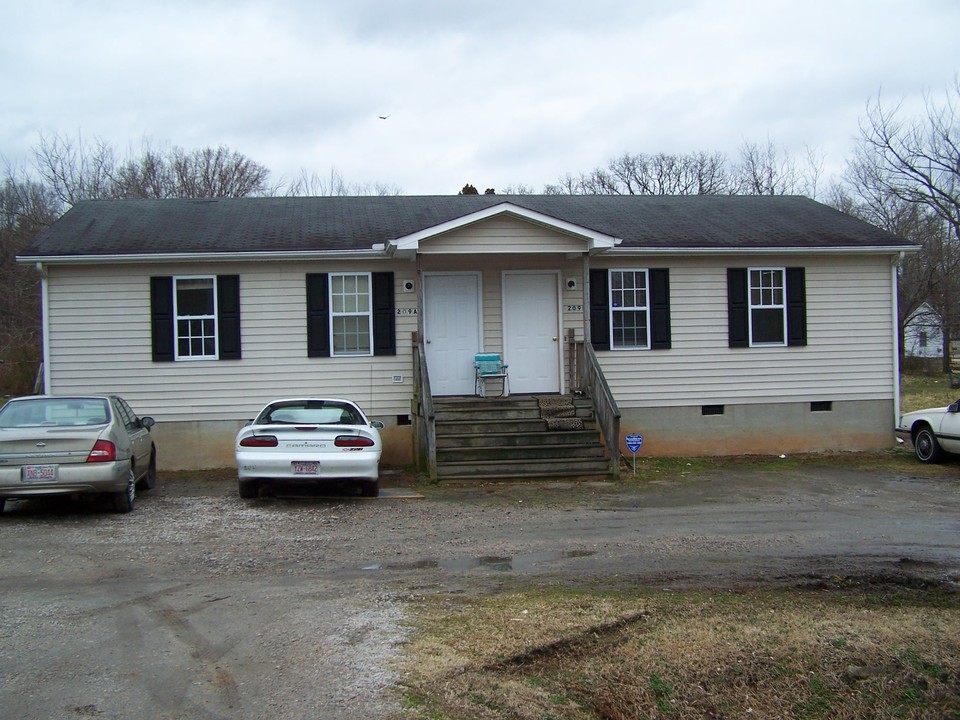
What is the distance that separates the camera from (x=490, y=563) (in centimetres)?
804

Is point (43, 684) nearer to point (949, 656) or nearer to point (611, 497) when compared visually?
point (949, 656)

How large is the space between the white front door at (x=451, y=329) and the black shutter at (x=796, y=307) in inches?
231

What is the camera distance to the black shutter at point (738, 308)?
16172 mm

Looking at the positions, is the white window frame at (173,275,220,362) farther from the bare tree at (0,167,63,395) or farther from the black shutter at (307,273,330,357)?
the bare tree at (0,167,63,395)

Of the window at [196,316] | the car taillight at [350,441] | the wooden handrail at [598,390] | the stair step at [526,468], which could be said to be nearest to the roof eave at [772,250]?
the wooden handrail at [598,390]

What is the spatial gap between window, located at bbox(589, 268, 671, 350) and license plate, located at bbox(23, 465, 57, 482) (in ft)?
31.3

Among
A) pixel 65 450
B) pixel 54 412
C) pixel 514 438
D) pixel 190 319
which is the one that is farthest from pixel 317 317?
pixel 65 450

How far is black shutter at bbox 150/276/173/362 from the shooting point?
15.0 meters

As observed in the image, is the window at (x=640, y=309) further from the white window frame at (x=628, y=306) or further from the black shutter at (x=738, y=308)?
the black shutter at (x=738, y=308)

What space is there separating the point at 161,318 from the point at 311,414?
187 inches

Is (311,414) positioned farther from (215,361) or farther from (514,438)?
(215,361)

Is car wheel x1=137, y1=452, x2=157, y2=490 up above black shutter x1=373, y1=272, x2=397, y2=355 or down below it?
below

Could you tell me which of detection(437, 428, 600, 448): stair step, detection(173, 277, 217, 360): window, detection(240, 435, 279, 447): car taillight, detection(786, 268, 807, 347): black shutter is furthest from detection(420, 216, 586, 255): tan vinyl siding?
detection(786, 268, 807, 347): black shutter

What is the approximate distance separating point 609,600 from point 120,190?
116 feet
